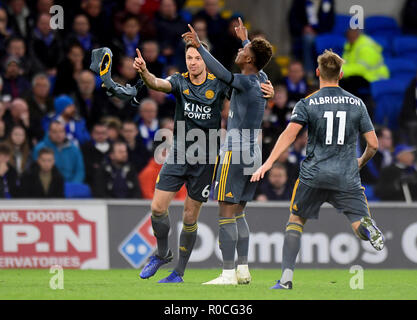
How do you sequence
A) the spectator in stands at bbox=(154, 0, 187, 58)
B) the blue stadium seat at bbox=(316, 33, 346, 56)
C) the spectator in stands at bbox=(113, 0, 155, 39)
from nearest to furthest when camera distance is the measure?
the spectator in stands at bbox=(113, 0, 155, 39) → the spectator in stands at bbox=(154, 0, 187, 58) → the blue stadium seat at bbox=(316, 33, 346, 56)

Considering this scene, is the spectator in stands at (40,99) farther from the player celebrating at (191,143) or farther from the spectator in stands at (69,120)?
the player celebrating at (191,143)

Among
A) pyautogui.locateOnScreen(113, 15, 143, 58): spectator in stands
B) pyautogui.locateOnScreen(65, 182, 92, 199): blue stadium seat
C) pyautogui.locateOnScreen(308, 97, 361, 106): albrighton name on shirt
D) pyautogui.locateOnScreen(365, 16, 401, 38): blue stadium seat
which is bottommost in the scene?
pyautogui.locateOnScreen(65, 182, 92, 199): blue stadium seat

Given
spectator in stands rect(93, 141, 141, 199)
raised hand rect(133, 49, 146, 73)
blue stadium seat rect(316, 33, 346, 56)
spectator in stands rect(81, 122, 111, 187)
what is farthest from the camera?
blue stadium seat rect(316, 33, 346, 56)

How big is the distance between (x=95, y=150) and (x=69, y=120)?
637 mm

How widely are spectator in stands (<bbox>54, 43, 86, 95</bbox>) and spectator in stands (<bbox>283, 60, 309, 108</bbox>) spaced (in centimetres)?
322

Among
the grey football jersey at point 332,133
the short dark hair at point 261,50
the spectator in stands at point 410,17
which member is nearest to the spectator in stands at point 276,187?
the short dark hair at point 261,50

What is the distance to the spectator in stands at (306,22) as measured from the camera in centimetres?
1642

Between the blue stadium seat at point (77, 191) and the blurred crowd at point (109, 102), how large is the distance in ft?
0.05

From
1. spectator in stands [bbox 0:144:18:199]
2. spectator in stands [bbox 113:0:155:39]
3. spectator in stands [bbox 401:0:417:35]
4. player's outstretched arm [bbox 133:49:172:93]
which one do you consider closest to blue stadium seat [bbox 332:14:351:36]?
spectator in stands [bbox 401:0:417:35]

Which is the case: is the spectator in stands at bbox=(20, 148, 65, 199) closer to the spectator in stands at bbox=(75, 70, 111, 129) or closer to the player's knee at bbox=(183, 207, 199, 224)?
the spectator in stands at bbox=(75, 70, 111, 129)

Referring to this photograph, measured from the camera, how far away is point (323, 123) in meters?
8.27

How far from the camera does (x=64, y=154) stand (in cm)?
1343

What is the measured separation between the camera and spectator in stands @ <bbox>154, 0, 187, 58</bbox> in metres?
15.4

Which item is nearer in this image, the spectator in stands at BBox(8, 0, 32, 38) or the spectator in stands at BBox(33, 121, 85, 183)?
the spectator in stands at BBox(33, 121, 85, 183)
